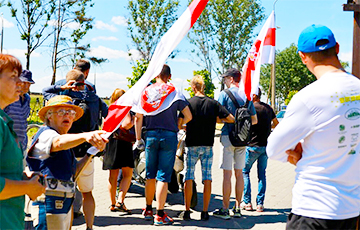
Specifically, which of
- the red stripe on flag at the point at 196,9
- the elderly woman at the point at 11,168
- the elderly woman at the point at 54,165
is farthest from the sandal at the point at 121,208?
the elderly woman at the point at 11,168

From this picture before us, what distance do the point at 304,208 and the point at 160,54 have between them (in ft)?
6.17

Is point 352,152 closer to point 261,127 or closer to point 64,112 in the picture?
point 64,112

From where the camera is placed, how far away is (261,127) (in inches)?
262

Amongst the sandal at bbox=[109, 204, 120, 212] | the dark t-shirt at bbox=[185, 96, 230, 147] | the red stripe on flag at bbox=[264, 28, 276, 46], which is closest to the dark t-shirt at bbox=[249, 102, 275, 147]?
the dark t-shirt at bbox=[185, 96, 230, 147]

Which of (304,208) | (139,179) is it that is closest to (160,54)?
(304,208)

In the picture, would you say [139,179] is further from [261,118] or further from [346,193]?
[346,193]

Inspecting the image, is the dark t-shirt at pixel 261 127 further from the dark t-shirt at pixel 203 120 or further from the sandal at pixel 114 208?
the sandal at pixel 114 208

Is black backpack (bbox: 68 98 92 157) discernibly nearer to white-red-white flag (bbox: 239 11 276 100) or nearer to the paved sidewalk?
the paved sidewalk

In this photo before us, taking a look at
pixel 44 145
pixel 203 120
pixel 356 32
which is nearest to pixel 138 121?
pixel 203 120

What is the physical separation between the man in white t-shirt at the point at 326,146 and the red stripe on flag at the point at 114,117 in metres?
1.49

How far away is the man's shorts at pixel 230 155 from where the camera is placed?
620cm

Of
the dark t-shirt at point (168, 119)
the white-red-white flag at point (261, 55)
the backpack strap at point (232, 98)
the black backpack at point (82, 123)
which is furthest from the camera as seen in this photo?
the backpack strap at point (232, 98)

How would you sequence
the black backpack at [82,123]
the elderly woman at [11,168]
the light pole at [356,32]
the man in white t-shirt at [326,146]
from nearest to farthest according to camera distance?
1. the elderly woman at [11,168]
2. the man in white t-shirt at [326,146]
3. the light pole at [356,32]
4. the black backpack at [82,123]

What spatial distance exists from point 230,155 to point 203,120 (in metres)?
0.73
